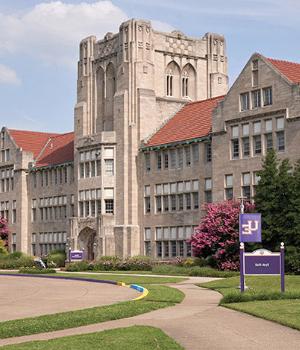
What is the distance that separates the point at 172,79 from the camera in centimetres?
7625

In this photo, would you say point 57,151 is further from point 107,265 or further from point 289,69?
point 289,69

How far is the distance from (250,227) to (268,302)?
738 centimetres

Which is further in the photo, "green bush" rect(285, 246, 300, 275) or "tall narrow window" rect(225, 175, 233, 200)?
"tall narrow window" rect(225, 175, 233, 200)

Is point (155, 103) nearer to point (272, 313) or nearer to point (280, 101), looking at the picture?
point (280, 101)

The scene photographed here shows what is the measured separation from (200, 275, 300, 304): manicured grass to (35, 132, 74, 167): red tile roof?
4459cm

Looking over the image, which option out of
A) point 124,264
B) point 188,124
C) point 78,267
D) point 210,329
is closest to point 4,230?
point 78,267

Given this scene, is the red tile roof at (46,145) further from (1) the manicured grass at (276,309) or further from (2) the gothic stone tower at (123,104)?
(1) the manicured grass at (276,309)

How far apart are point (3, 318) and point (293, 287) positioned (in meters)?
15.3

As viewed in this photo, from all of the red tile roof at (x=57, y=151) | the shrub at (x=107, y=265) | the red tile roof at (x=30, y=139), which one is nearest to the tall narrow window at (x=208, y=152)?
the shrub at (x=107, y=265)

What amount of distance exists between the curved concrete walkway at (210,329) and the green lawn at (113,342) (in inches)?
19.2

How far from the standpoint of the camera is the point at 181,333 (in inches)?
746

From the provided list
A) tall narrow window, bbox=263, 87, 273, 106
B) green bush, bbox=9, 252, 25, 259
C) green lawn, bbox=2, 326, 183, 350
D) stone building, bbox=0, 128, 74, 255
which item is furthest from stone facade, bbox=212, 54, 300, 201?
green lawn, bbox=2, 326, 183, 350

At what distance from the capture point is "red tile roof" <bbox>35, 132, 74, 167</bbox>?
8376 cm

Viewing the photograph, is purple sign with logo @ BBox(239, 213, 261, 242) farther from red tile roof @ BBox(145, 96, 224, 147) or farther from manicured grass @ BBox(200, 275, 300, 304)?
red tile roof @ BBox(145, 96, 224, 147)
